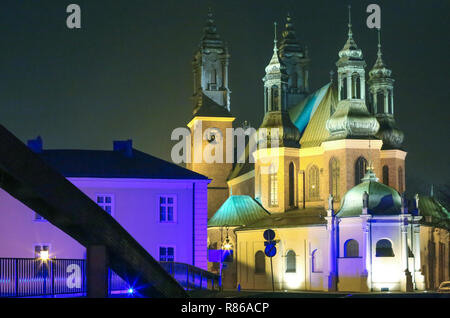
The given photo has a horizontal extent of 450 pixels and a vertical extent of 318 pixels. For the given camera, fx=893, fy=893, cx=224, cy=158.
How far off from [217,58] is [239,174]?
505 inches

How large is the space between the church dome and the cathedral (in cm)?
7

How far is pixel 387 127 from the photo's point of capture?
74188mm

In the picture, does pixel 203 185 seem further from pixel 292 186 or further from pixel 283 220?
pixel 292 186

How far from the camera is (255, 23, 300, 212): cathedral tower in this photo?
73.8 meters

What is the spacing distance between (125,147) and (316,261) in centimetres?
2235

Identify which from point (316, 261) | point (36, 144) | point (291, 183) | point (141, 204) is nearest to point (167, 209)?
point (141, 204)

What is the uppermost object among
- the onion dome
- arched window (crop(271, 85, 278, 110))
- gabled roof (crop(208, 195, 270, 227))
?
arched window (crop(271, 85, 278, 110))

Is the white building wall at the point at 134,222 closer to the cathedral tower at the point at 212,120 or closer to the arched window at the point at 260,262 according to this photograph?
the arched window at the point at 260,262

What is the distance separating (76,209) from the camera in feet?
61.7

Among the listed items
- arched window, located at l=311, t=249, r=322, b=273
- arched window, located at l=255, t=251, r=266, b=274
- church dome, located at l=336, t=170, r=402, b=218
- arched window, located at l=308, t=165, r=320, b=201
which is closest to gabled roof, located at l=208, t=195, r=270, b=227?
arched window, located at l=308, t=165, r=320, b=201

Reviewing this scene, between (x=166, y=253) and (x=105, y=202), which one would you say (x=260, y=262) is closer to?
(x=166, y=253)

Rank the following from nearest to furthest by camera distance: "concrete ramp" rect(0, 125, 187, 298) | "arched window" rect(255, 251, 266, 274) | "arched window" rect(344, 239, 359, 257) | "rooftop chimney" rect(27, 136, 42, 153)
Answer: "concrete ramp" rect(0, 125, 187, 298) → "rooftop chimney" rect(27, 136, 42, 153) → "arched window" rect(344, 239, 359, 257) → "arched window" rect(255, 251, 266, 274)

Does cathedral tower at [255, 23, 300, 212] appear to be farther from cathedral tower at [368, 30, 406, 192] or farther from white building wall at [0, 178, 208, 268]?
white building wall at [0, 178, 208, 268]
